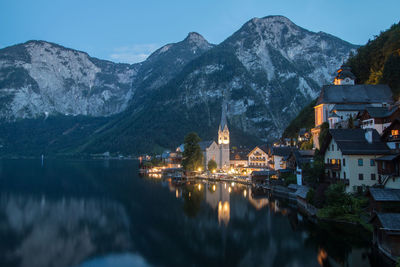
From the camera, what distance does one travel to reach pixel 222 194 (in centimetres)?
6225

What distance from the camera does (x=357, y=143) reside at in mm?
40000

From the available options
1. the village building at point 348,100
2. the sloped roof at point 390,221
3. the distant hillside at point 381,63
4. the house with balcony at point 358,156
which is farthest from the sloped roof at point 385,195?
the distant hillside at point 381,63

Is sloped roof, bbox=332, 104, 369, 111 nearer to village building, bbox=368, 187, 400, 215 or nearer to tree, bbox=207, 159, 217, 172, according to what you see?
village building, bbox=368, 187, 400, 215

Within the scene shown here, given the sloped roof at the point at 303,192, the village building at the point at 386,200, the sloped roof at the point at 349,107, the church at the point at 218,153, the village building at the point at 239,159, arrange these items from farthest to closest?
1. the church at the point at 218,153
2. the village building at the point at 239,159
3. the sloped roof at the point at 349,107
4. the sloped roof at the point at 303,192
5. the village building at the point at 386,200

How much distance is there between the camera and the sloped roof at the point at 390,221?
23.6 m

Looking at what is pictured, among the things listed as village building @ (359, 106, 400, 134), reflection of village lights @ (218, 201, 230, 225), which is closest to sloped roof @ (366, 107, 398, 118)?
village building @ (359, 106, 400, 134)

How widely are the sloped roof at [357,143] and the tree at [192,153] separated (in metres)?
57.7

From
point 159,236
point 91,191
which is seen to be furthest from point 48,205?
point 159,236

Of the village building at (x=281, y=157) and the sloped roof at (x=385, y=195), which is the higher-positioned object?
the village building at (x=281, y=157)

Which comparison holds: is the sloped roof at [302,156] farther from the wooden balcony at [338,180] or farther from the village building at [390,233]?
the village building at [390,233]

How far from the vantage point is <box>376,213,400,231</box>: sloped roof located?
23641 mm

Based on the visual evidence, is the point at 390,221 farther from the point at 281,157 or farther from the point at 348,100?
the point at 281,157

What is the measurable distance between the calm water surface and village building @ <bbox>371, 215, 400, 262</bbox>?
71.7 inches

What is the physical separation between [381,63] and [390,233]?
2617 inches
